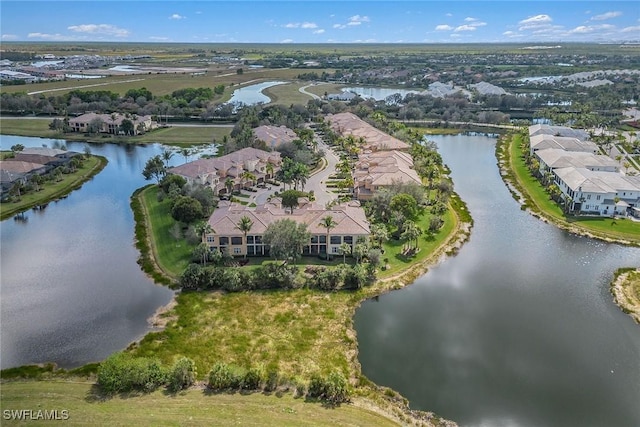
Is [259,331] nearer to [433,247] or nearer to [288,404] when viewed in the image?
[288,404]

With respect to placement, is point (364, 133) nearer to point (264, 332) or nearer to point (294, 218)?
point (294, 218)

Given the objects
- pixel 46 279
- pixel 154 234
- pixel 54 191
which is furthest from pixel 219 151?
pixel 46 279

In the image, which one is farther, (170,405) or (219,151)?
(219,151)

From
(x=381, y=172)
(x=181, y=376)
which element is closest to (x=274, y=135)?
(x=381, y=172)

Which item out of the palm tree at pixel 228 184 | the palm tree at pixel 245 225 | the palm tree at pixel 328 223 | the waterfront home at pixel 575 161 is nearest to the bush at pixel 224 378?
the palm tree at pixel 245 225

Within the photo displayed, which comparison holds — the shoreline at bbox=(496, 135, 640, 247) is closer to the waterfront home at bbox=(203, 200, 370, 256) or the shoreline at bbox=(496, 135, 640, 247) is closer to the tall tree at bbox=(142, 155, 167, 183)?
the waterfront home at bbox=(203, 200, 370, 256)
